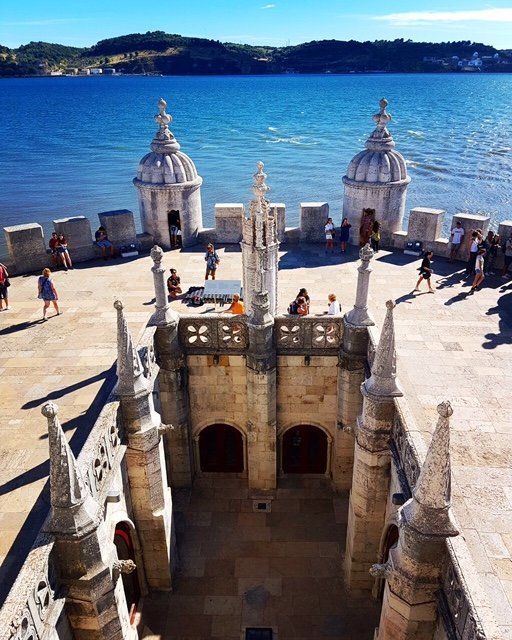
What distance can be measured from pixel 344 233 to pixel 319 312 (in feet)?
17.8

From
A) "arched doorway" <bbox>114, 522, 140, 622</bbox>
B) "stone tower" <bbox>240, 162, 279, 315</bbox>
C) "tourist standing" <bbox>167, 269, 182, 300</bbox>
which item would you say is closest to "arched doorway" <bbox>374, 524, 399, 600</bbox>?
"arched doorway" <bbox>114, 522, 140, 622</bbox>

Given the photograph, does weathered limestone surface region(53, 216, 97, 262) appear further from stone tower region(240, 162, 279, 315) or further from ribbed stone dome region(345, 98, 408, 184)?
ribbed stone dome region(345, 98, 408, 184)

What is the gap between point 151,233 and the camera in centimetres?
2034

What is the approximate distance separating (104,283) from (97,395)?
667cm

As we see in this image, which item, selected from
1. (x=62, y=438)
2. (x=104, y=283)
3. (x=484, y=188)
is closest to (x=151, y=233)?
(x=104, y=283)

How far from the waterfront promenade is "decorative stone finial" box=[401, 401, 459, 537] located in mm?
1280

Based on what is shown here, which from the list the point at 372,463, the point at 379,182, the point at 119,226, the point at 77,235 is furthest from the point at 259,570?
the point at 379,182

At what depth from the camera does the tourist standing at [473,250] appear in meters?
17.2

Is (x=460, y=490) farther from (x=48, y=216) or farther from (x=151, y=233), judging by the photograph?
(x=48, y=216)

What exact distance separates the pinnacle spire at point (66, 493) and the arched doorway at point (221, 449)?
24.7 ft

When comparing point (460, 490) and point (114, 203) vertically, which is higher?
point (460, 490)

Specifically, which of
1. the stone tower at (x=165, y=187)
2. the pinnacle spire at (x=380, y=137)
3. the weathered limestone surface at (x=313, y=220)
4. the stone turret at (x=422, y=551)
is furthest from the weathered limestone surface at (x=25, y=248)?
the stone turret at (x=422, y=551)

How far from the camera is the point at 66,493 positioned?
7.45 m

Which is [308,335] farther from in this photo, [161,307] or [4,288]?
[4,288]
